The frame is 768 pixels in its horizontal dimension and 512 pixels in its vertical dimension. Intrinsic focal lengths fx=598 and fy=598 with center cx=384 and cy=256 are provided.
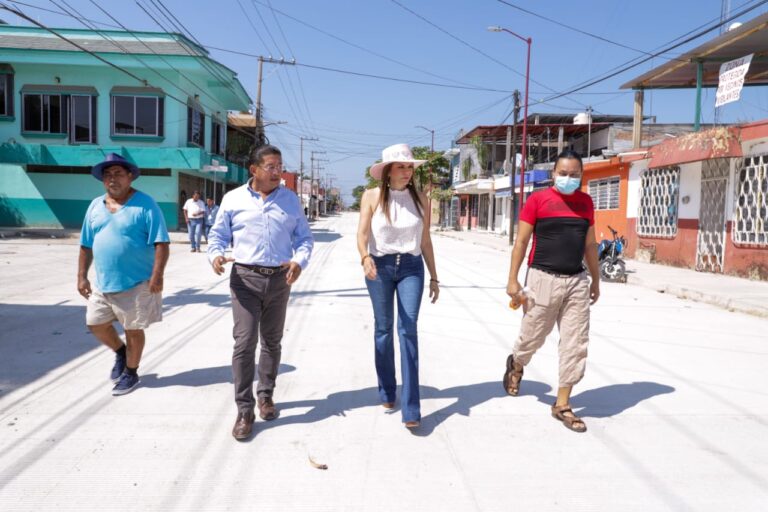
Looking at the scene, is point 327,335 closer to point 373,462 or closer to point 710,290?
point 373,462

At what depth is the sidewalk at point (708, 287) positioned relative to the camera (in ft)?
31.7

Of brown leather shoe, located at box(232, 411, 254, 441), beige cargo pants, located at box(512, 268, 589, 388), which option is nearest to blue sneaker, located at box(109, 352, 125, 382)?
brown leather shoe, located at box(232, 411, 254, 441)

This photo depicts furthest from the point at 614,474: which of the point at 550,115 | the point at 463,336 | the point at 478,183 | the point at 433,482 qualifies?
the point at 550,115

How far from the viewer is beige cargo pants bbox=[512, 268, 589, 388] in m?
4.00

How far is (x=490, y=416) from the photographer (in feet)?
13.6

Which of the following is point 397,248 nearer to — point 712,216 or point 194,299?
point 194,299

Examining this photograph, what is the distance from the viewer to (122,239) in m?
4.37

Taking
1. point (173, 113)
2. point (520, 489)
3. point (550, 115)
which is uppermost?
point (550, 115)

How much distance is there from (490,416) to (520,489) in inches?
42.8

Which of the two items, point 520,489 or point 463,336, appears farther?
point 463,336

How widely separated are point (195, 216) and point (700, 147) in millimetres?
13602

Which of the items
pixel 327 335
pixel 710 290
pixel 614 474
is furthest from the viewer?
pixel 710 290

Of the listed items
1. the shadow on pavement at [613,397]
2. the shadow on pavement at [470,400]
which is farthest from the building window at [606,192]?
the shadow on pavement at [470,400]

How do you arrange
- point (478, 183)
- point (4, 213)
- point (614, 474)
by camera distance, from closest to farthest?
point (614, 474) < point (4, 213) < point (478, 183)
